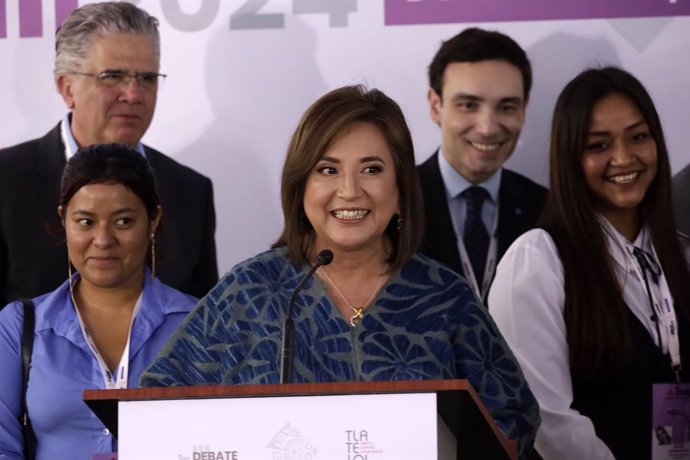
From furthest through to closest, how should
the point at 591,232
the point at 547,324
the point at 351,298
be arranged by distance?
1. the point at 591,232
2. the point at 547,324
3. the point at 351,298

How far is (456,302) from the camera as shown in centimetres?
272

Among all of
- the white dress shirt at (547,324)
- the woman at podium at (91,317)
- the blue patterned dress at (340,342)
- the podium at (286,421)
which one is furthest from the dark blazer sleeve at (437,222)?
the podium at (286,421)

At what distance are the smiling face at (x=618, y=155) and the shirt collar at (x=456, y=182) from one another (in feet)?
2.04

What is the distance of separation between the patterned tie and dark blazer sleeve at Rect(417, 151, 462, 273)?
0.05 m

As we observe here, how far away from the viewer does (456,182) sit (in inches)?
159

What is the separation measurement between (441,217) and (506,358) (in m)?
1.38

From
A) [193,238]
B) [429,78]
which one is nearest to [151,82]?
[193,238]

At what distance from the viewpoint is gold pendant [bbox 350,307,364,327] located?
105 inches

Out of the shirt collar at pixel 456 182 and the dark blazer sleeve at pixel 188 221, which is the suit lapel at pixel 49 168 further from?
the shirt collar at pixel 456 182

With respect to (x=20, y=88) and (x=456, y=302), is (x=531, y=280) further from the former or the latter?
(x=20, y=88)

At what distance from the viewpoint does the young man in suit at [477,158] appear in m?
3.98

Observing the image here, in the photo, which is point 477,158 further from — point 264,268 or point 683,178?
point 264,268

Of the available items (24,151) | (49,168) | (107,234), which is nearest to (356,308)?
(107,234)

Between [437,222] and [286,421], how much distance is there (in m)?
2.08
